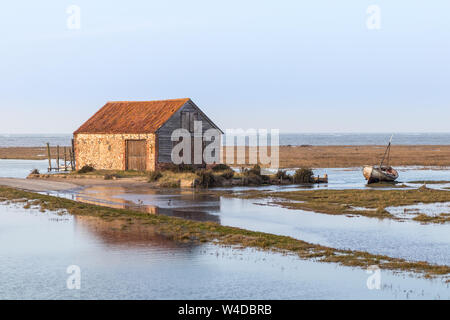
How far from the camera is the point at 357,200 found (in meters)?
31.2

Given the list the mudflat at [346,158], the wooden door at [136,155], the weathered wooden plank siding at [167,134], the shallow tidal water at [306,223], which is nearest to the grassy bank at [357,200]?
the shallow tidal water at [306,223]

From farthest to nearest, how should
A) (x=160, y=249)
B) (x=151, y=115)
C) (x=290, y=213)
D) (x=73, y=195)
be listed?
1. (x=151, y=115)
2. (x=73, y=195)
3. (x=290, y=213)
4. (x=160, y=249)

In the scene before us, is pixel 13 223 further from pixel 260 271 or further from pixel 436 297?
pixel 436 297

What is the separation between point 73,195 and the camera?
33594 millimetres

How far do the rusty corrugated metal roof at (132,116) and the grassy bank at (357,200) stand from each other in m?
13.6

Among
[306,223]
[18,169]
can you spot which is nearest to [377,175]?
[306,223]

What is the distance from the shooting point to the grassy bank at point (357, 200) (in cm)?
2674

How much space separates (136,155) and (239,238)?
28.4 m

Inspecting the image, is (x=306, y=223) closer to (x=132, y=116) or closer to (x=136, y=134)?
(x=136, y=134)

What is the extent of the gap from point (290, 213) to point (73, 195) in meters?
13.1

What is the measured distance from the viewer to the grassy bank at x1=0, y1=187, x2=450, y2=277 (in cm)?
1580

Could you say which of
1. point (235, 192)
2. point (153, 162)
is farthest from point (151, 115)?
point (235, 192)

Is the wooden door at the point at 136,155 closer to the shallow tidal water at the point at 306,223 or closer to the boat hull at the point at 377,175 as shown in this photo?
the shallow tidal water at the point at 306,223

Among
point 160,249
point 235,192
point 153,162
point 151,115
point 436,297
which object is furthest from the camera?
point 151,115
